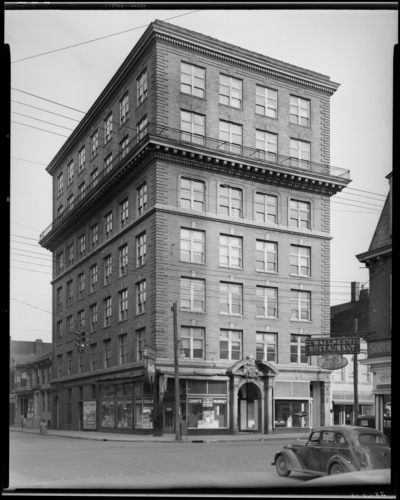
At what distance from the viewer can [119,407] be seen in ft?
24.1

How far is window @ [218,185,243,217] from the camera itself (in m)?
7.14

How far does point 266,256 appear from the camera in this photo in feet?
23.6

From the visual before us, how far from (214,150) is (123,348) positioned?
2419mm

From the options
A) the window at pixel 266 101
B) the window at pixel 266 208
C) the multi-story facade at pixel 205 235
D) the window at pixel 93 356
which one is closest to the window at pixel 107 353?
the multi-story facade at pixel 205 235

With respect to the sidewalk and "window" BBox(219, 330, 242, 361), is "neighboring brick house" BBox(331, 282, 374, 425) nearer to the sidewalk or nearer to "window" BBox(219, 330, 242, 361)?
the sidewalk

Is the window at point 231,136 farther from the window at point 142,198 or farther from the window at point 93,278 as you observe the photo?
the window at point 93,278

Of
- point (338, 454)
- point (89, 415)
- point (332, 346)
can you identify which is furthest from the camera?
point (89, 415)

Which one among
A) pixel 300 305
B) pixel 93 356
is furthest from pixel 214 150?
pixel 93 356

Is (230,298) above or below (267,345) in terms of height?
above

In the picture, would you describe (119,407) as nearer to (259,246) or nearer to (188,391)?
(188,391)

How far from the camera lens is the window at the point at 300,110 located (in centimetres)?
726

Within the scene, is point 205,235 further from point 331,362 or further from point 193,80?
point 331,362
